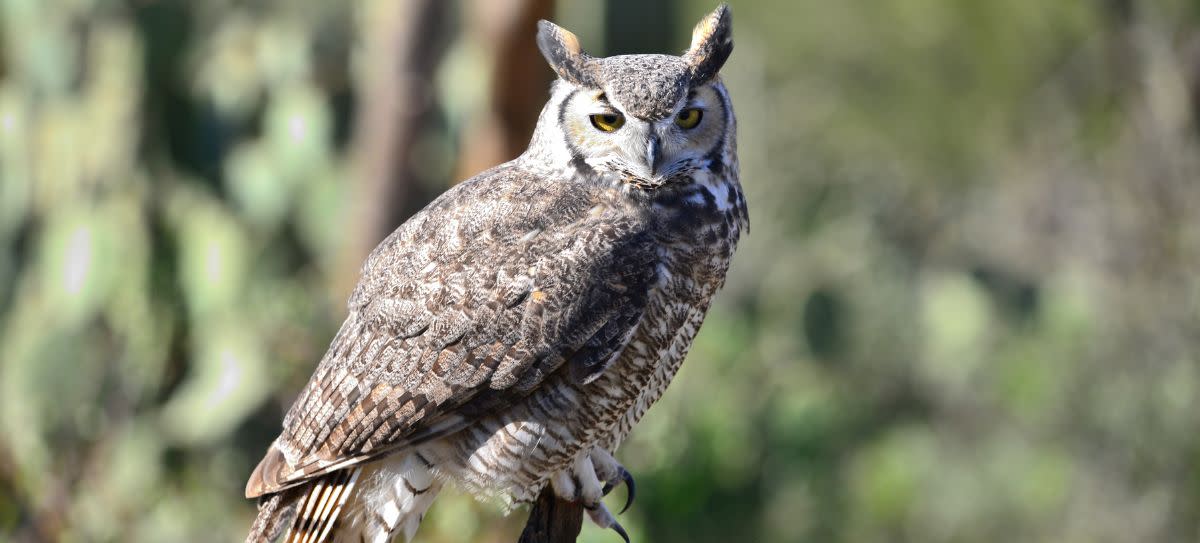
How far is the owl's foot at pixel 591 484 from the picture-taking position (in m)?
2.30

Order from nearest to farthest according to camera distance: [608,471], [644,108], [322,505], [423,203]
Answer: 1. [644,108]
2. [322,505]
3. [608,471]
4. [423,203]

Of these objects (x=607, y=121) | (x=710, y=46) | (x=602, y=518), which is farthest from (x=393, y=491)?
(x=710, y=46)

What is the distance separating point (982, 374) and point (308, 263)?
3159 mm

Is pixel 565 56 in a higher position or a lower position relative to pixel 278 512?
higher

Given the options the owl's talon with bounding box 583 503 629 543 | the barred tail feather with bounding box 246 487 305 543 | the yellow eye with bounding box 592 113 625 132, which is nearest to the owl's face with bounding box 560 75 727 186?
the yellow eye with bounding box 592 113 625 132

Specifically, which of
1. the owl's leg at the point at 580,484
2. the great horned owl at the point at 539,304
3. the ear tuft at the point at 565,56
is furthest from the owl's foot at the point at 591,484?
the ear tuft at the point at 565,56

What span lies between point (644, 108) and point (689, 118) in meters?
0.12

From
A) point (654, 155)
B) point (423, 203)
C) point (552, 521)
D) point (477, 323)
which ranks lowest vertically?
point (423, 203)

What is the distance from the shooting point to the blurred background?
4105 mm

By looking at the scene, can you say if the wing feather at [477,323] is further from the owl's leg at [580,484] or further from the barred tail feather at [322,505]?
the owl's leg at [580,484]

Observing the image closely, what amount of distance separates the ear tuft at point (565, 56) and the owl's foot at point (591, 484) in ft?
2.26

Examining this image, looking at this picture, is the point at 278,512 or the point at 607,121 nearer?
the point at 607,121

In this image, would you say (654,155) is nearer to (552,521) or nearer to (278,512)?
(552,521)

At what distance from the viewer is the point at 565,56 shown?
2.13 m
